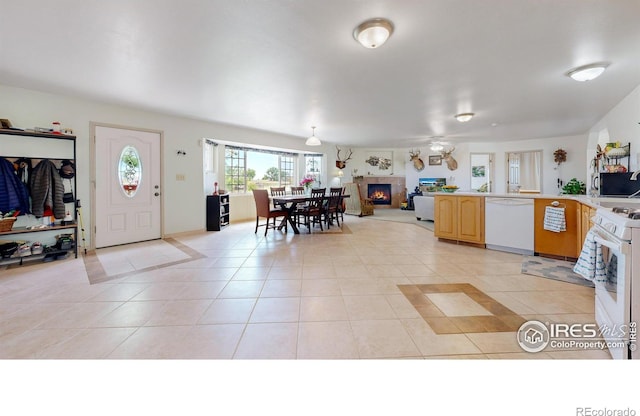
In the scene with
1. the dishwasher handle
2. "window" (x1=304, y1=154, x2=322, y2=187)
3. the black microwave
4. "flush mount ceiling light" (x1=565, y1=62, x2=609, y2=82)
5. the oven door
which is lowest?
the oven door

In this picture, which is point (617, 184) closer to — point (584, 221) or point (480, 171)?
point (584, 221)

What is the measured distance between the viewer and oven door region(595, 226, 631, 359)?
49.9 inches

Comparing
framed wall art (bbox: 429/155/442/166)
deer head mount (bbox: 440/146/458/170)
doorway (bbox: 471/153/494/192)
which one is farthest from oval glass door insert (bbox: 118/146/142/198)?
doorway (bbox: 471/153/494/192)

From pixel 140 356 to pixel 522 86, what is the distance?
5.00m

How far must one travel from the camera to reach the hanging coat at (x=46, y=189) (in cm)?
338

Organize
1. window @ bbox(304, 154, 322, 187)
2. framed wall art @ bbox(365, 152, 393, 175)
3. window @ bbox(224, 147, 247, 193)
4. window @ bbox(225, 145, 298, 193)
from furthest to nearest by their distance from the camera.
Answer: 1. framed wall art @ bbox(365, 152, 393, 175)
2. window @ bbox(304, 154, 322, 187)
3. window @ bbox(225, 145, 298, 193)
4. window @ bbox(224, 147, 247, 193)

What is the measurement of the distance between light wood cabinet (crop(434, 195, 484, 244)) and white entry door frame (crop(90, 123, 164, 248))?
16.7ft

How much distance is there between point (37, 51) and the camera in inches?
97.5

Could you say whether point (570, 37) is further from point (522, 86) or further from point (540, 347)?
point (540, 347)

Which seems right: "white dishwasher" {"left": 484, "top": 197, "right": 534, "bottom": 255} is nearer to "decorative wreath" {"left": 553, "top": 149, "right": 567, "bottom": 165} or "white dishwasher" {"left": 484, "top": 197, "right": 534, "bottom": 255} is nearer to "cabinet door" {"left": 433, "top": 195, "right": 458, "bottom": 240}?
"cabinet door" {"left": 433, "top": 195, "right": 458, "bottom": 240}

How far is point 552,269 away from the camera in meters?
2.95
